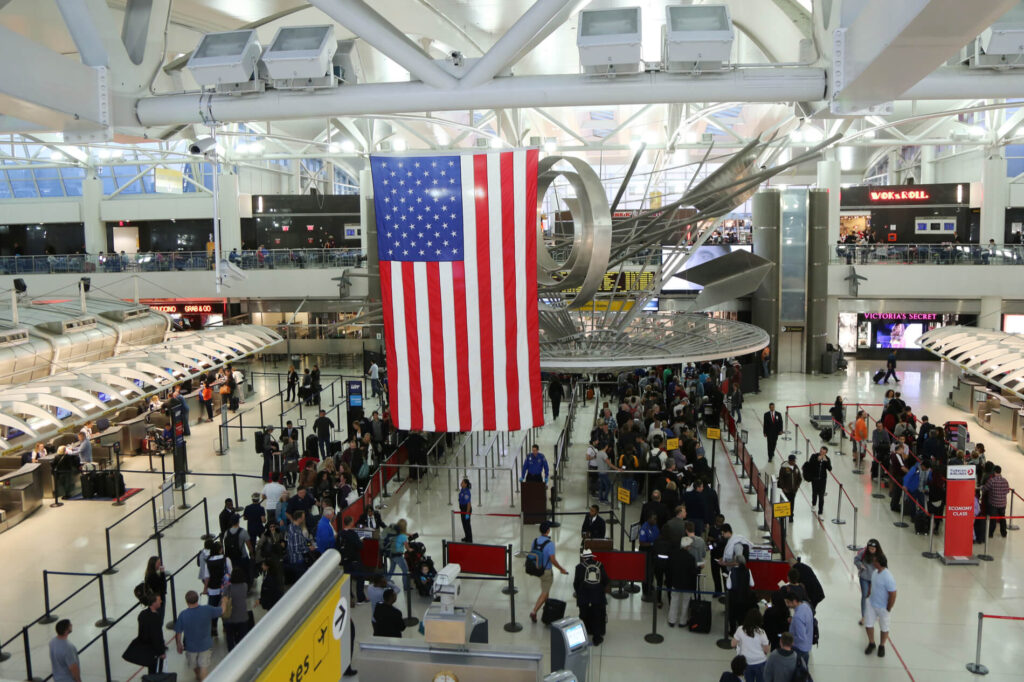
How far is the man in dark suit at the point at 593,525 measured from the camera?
38.4 ft

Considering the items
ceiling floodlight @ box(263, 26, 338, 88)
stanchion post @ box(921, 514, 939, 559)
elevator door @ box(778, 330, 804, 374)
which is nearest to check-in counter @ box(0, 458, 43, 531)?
ceiling floodlight @ box(263, 26, 338, 88)

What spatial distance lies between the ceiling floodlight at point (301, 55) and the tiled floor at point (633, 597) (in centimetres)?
693

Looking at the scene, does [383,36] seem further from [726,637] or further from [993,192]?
[993,192]

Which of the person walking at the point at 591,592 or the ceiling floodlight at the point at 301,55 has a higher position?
the ceiling floodlight at the point at 301,55

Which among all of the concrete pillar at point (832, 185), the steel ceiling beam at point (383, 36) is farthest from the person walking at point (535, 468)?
the concrete pillar at point (832, 185)

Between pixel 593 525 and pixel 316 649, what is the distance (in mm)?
8844

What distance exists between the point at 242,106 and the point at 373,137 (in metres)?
29.0

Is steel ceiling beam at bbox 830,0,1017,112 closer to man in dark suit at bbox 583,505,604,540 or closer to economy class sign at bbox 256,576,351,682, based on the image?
economy class sign at bbox 256,576,351,682

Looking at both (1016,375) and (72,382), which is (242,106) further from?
(1016,375)

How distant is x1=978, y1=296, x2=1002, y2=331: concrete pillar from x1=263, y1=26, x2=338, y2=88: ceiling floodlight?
3174 centimetres

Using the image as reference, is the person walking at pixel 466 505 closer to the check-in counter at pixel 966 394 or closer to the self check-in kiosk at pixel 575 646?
the self check-in kiosk at pixel 575 646

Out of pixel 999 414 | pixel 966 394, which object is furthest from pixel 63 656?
pixel 966 394

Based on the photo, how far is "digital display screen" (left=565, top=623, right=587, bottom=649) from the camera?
7.00 m

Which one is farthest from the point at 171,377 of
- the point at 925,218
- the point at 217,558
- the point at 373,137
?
the point at 925,218
